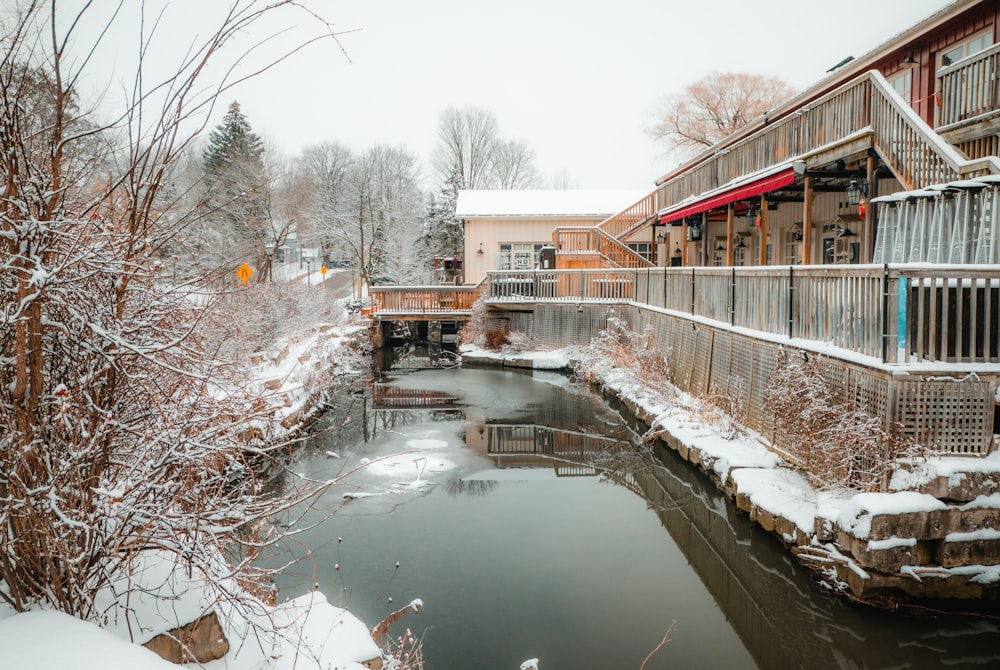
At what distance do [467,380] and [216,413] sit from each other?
50.4 ft

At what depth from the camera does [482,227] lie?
31281 millimetres

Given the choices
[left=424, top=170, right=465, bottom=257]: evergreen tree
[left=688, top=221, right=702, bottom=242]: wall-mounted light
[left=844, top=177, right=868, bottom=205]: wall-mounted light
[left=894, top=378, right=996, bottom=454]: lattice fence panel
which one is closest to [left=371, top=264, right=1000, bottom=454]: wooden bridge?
[left=894, top=378, right=996, bottom=454]: lattice fence panel

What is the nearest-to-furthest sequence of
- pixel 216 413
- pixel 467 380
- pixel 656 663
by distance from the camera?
pixel 216 413 → pixel 656 663 → pixel 467 380

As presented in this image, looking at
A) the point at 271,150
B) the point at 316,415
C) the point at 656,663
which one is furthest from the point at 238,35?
the point at 271,150

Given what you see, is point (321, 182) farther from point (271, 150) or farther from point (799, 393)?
point (799, 393)

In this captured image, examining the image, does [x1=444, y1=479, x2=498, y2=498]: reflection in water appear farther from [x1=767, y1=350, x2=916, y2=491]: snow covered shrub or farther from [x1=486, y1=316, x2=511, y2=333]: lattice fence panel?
[x1=486, y1=316, x2=511, y2=333]: lattice fence panel

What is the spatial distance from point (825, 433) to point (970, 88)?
735 centimetres

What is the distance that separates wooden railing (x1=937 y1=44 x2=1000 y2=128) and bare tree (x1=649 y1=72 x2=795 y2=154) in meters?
27.0

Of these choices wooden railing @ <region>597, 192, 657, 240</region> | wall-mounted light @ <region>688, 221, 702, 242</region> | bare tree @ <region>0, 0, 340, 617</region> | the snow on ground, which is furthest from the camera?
wooden railing @ <region>597, 192, 657, 240</region>

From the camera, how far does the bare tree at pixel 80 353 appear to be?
3020 millimetres

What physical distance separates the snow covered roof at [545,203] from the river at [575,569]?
65.5 feet

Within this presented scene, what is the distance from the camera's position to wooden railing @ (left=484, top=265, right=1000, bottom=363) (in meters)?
6.48

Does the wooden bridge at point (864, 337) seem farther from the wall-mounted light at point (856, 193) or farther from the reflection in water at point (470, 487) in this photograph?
the reflection in water at point (470, 487)

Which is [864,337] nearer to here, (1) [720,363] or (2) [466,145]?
(1) [720,363]
